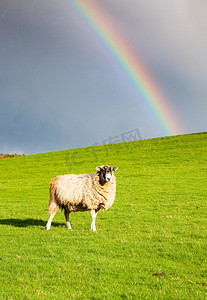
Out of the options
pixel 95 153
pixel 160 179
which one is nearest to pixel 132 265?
pixel 160 179

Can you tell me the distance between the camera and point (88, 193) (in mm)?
11797

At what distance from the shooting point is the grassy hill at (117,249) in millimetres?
5918

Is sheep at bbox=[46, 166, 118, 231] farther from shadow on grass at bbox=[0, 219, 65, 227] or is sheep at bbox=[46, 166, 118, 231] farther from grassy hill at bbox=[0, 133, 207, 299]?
shadow on grass at bbox=[0, 219, 65, 227]

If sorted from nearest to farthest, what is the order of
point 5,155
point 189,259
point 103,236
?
point 189,259 < point 103,236 < point 5,155

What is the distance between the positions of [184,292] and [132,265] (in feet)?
5.79

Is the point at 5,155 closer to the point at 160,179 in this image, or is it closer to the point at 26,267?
the point at 160,179

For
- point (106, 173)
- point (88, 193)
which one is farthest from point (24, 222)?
point (106, 173)

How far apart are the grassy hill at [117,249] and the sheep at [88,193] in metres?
1.02

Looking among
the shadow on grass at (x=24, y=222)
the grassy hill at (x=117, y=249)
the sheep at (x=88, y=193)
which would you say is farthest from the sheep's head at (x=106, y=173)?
the shadow on grass at (x=24, y=222)

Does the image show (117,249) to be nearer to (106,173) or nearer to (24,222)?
(106,173)

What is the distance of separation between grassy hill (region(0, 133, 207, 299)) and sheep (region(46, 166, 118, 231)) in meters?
1.02

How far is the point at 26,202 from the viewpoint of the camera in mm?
22188

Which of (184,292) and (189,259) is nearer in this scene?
(184,292)

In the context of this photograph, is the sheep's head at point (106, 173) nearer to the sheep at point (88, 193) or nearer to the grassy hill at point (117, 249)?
the sheep at point (88, 193)
